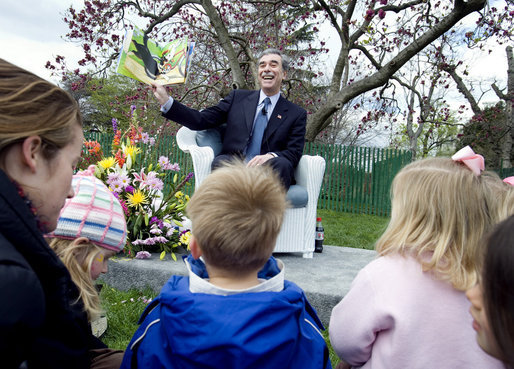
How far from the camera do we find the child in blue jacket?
98cm

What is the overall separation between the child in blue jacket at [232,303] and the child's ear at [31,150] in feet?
1.33

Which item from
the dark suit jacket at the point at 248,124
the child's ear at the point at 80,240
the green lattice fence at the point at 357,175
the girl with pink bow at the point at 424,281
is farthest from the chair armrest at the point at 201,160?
the green lattice fence at the point at 357,175

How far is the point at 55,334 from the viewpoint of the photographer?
Answer: 3.24ft

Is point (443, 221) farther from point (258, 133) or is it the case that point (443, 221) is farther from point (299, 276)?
point (258, 133)

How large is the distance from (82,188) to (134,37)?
4.92ft

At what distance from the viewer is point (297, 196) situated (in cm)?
344

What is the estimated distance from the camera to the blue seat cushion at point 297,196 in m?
3.42

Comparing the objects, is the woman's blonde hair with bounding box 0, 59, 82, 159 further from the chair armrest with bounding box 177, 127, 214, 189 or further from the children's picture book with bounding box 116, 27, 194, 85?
the chair armrest with bounding box 177, 127, 214, 189

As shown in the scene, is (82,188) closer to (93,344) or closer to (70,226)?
(70,226)

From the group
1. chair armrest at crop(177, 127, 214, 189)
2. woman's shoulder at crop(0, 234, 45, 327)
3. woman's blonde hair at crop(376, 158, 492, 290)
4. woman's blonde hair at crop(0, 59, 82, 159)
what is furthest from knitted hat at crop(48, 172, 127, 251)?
chair armrest at crop(177, 127, 214, 189)

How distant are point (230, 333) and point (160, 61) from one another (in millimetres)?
2343

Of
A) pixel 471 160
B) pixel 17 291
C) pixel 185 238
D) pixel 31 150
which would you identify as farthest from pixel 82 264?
pixel 185 238

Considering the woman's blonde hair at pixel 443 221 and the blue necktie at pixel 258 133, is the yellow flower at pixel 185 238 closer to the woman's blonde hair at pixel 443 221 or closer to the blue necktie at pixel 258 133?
the blue necktie at pixel 258 133

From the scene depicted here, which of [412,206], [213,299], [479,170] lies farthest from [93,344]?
[479,170]
